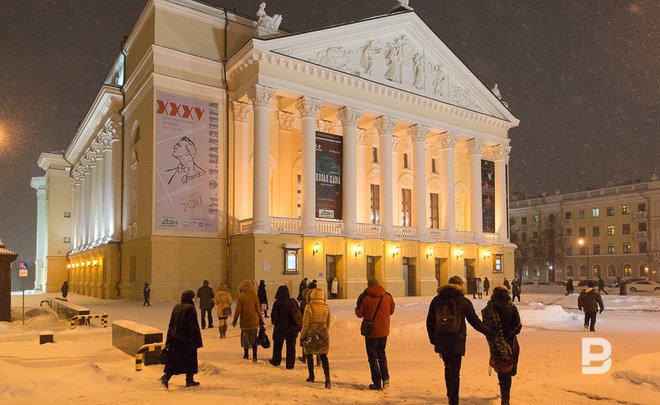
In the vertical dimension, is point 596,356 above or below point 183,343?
below

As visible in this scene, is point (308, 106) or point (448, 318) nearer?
point (448, 318)

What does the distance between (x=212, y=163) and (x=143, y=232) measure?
5.40 m

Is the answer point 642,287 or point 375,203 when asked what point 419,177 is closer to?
point 375,203

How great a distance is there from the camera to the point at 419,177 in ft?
125

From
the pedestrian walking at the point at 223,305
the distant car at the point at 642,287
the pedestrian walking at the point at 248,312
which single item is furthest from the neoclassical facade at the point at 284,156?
the pedestrian walking at the point at 248,312

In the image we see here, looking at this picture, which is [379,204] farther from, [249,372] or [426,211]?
[249,372]

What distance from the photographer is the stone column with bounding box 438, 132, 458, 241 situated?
131 ft

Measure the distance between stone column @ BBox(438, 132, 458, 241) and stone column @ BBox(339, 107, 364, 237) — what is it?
344 inches

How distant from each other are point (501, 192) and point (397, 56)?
1437 cm

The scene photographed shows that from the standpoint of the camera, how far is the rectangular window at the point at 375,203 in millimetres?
39300

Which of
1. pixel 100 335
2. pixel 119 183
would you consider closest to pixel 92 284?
pixel 119 183

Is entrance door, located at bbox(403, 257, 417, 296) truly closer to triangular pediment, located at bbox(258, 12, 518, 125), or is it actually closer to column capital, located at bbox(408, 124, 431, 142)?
column capital, located at bbox(408, 124, 431, 142)

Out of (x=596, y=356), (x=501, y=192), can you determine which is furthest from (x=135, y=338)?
(x=501, y=192)

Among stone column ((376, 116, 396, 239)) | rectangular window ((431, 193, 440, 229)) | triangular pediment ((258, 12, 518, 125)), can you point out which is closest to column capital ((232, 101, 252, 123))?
triangular pediment ((258, 12, 518, 125))
